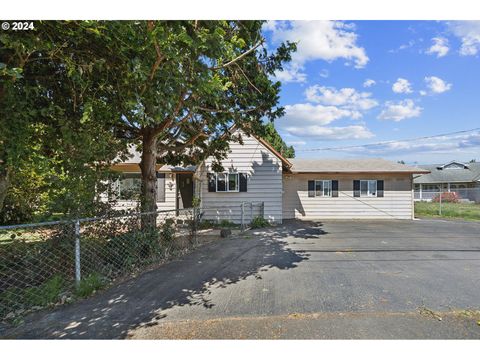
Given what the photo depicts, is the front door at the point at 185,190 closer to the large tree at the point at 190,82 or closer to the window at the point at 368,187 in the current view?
the large tree at the point at 190,82

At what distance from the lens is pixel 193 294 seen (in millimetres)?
4168

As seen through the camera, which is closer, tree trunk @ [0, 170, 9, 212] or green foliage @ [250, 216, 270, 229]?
tree trunk @ [0, 170, 9, 212]

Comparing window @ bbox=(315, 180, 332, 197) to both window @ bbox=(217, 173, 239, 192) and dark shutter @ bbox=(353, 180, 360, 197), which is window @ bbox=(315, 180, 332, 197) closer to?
dark shutter @ bbox=(353, 180, 360, 197)

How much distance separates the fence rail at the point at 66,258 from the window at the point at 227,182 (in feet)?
25.2

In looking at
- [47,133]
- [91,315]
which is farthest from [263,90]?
[91,315]

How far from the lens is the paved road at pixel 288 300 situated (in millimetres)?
3020

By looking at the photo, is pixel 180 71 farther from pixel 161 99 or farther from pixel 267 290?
pixel 267 290

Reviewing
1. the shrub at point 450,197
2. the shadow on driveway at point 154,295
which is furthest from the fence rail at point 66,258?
the shrub at point 450,197

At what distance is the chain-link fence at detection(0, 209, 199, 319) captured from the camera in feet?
12.3

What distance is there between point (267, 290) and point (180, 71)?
353 cm

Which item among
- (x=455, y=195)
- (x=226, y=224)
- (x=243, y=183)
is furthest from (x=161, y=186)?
(x=455, y=195)

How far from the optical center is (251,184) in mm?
13445

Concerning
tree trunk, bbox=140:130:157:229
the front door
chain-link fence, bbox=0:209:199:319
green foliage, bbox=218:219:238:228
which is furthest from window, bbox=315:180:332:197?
chain-link fence, bbox=0:209:199:319

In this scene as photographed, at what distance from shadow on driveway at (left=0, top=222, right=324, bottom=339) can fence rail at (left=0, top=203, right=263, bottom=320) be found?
0.34 m
